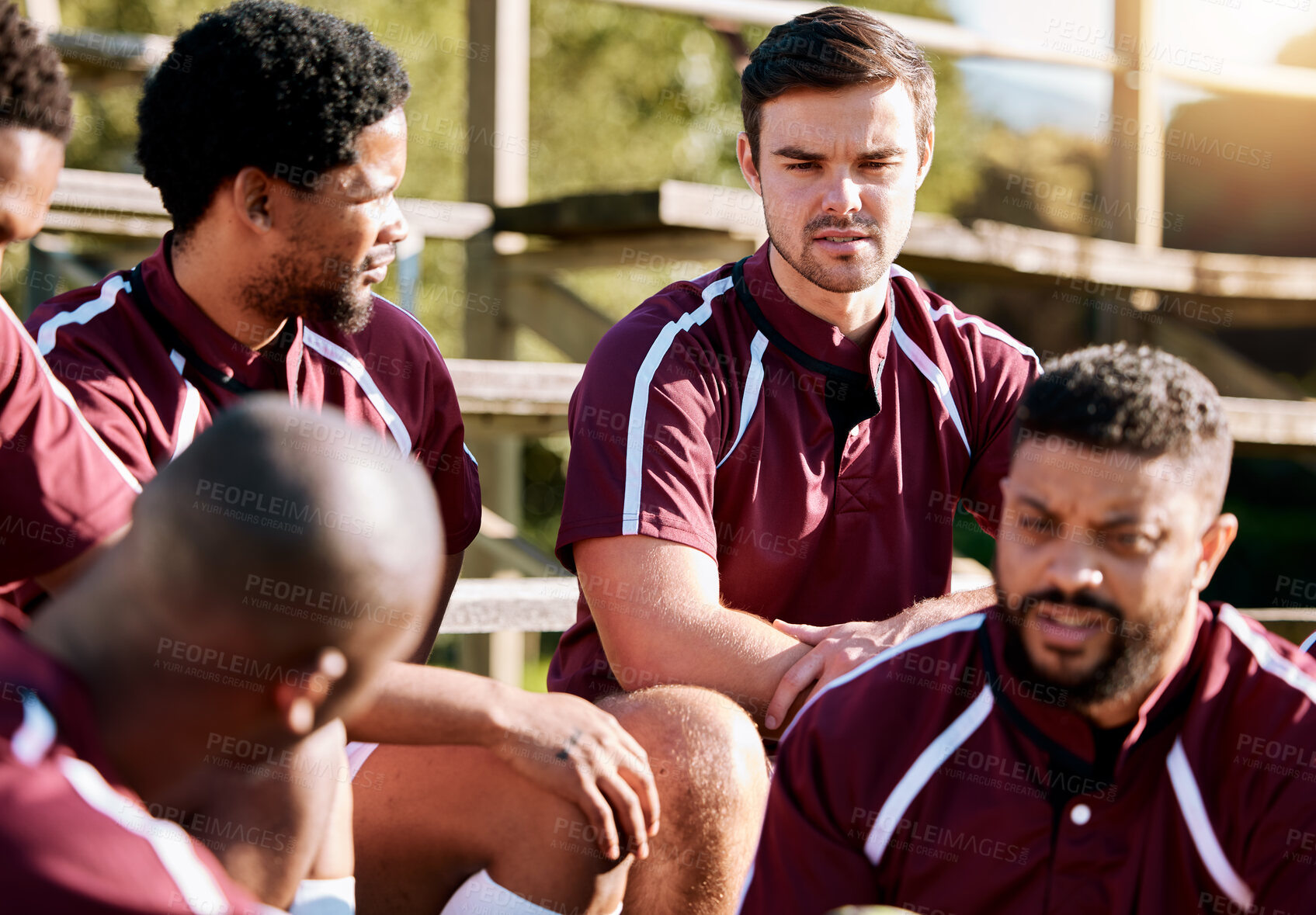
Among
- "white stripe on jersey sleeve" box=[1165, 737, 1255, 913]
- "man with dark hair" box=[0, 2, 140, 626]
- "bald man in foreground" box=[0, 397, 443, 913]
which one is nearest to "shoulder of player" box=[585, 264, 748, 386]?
"man with dark hair" box=[0, 2, 140, 626]

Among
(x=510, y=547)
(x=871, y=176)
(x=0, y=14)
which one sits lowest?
(x=510, y=547)

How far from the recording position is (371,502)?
4.58ft

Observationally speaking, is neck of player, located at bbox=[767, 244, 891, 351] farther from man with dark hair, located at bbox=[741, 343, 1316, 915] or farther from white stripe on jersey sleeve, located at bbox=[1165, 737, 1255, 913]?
white stripe on jersey sleeve, located at bbox=[1165, 737, 1255, 913]

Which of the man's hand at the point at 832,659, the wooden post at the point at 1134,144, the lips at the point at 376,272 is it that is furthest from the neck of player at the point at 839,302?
the wooden post at the point at 1134,144

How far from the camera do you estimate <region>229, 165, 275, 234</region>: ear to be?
2.25 metres

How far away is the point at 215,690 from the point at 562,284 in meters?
3.29

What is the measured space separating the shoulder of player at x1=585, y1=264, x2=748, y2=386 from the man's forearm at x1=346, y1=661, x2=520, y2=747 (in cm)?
72

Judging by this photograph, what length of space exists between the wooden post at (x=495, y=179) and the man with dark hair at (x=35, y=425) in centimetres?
240

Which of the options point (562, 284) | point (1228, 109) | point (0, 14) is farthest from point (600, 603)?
point (1228, 109)

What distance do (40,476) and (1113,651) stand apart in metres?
1.51

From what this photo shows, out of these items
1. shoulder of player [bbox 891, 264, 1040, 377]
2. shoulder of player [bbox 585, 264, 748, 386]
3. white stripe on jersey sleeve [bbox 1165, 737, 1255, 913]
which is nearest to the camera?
white stripe on jersey sleeve [bbox 1165, 737, 1255, 913]

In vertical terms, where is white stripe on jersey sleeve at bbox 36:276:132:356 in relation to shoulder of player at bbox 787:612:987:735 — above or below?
above

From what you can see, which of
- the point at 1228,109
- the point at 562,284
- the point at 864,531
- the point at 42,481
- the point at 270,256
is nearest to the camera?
the point at 42,481

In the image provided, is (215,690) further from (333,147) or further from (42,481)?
(333,147)
